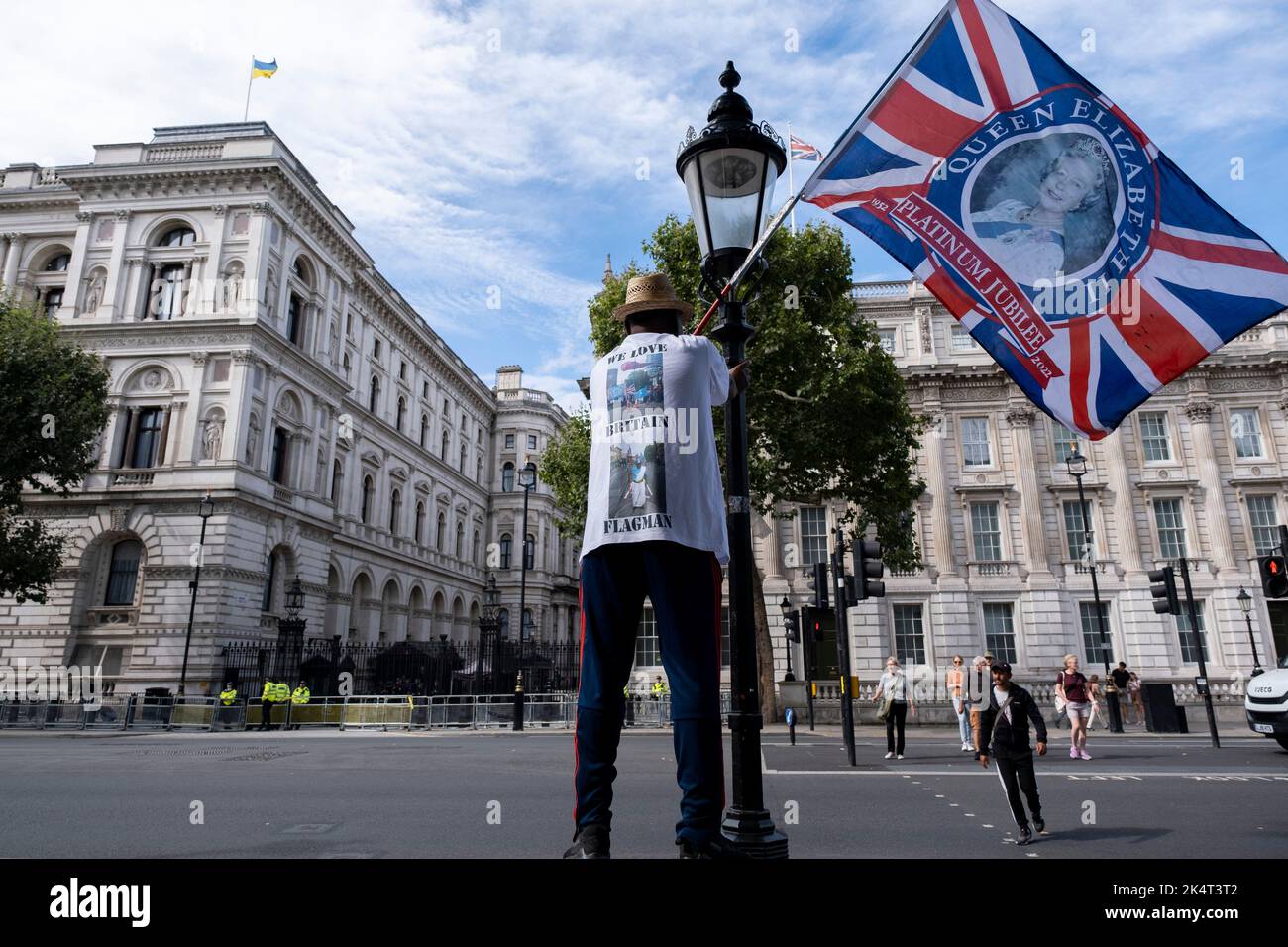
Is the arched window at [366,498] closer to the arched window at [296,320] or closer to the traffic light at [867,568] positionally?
the arched window at [296,320]

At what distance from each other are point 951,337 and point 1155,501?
35.2ft

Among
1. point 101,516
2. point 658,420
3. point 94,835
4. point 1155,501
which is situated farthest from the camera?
point 1155,501

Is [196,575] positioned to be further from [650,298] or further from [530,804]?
[650,298]

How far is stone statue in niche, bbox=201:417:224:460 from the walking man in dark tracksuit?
3100cm

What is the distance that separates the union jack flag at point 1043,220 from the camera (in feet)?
14.7

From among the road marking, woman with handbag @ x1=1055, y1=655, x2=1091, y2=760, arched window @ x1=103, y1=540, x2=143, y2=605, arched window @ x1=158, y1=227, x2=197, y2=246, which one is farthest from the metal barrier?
arched window @ x1=158, y1=227, x2=197, y2=246

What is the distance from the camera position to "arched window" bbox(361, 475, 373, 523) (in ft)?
143

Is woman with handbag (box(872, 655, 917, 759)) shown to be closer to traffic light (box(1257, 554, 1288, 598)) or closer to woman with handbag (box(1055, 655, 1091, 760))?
woman with handbag (box(1055, 655, 1091, 760))

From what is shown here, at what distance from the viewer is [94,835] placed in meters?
→ 5.09

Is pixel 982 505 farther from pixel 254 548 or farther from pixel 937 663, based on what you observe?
pixel 254 548

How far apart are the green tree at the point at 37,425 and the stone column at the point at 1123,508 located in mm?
38574

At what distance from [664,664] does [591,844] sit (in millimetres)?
699
